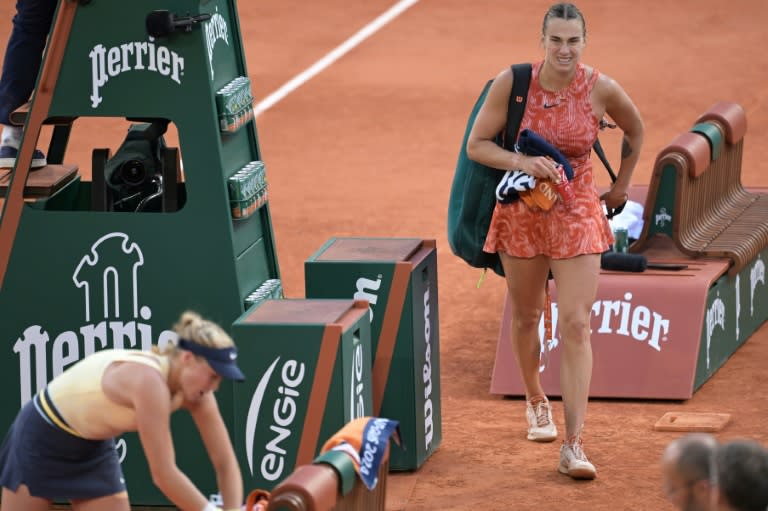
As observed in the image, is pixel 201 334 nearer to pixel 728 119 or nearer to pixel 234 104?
pixel 234 104

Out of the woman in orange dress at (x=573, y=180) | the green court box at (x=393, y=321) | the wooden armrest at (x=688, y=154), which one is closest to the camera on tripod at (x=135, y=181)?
the green court box at (x=393, y=321)

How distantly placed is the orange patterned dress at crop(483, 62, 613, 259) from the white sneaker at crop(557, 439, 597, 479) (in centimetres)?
93

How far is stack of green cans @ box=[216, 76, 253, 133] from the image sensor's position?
26.6 ft

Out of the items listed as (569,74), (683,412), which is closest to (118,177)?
(569,74)

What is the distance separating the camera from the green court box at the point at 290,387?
7.64 metres

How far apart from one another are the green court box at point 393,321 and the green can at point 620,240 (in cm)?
234

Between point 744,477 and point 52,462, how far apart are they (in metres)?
2.60

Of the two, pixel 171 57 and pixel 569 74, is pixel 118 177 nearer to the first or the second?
pixel 171 57

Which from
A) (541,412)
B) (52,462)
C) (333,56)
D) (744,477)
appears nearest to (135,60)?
(52,462)

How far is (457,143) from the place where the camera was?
16.8 meters

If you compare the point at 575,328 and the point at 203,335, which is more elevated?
the point at 203,335

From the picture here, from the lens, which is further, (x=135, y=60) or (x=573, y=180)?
(x=573, y=180)

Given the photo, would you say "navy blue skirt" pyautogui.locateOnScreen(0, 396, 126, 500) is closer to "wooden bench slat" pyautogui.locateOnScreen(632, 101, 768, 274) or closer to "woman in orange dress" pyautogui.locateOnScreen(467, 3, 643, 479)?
"woman in orange dress" pyautogui.locateOnScreen(467, 3, 643, 479)

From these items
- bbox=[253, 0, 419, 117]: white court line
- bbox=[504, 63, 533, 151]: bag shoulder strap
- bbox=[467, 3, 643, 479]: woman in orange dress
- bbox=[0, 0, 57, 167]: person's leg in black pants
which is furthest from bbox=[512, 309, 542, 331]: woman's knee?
bbox=[253, 0, 419, 117]: white court line
